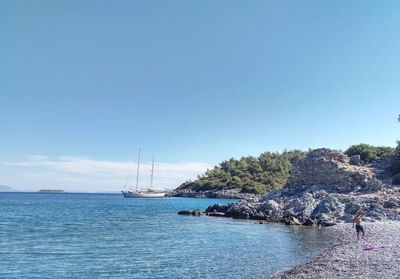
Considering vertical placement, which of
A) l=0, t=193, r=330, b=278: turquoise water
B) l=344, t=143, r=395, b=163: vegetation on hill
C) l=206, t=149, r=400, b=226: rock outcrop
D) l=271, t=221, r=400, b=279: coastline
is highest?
Answer: l=344, t=143, r=395, b=163: vegetation on hill

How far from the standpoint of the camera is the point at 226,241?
41188 millimetres

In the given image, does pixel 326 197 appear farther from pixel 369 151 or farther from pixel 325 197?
pixel 369 151

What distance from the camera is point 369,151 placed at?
108m

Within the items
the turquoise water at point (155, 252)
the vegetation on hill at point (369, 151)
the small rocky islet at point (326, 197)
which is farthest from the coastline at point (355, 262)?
the vegetation on hill at point (369, 151)

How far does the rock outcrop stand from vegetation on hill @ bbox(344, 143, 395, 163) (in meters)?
18.3

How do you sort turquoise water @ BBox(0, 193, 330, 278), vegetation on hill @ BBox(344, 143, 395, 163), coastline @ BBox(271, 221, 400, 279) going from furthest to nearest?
vegetation on hill @ BBox(344, 143, 395, 163) → turquoise water @ BBox(0, 193, 330, 278) → coastline @ BBox(271, 221, 400, 279)

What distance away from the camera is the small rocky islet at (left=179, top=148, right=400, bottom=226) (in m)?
56.1

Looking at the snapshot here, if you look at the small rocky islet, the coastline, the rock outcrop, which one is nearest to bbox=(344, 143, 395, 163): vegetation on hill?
the small rocky islet

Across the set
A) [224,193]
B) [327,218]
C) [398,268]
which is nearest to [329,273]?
[398,268]

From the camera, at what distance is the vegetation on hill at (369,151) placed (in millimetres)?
103625

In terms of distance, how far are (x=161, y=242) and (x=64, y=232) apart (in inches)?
597

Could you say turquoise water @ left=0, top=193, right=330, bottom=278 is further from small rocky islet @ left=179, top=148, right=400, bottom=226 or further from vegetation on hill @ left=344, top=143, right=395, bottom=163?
vegetation on hill @ left=344, top=143, right=395, bottom=163

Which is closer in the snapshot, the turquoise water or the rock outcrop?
the turquoise water

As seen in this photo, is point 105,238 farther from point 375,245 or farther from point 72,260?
point 375,245
